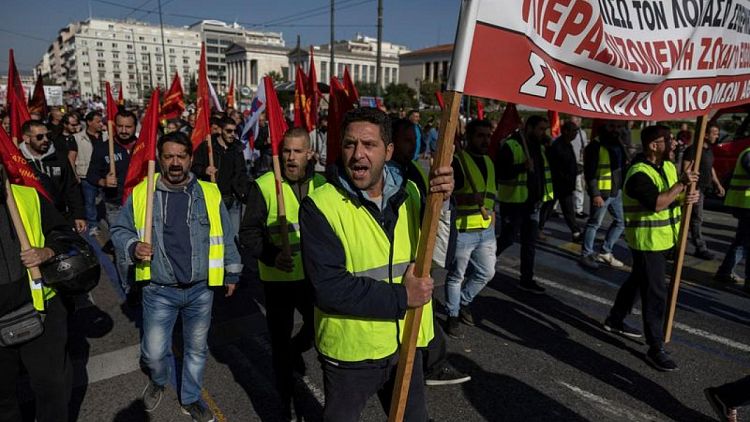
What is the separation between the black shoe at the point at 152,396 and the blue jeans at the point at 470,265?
8.07 ft

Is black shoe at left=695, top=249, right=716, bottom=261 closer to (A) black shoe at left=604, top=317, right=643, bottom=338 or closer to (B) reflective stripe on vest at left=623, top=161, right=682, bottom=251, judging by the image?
(A) black shoe at left=604, top=317, right=643, bottom=338

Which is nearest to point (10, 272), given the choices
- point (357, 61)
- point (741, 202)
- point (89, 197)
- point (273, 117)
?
point (273, 117)

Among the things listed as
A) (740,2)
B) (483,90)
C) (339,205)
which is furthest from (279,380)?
(740,2)

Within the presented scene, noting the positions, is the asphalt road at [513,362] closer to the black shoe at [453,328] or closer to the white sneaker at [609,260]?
the black shoe at [453,328]

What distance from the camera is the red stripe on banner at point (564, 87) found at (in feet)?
6.80

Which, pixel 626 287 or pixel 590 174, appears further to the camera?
pixel 590 174

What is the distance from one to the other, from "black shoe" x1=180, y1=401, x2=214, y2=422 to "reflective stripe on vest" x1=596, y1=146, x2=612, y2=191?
18.5 ft

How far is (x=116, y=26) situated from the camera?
117188mm

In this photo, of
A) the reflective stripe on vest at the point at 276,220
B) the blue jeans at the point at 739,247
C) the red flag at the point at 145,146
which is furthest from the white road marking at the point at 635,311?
the red flag at the point at 145,146

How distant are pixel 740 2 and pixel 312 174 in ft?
9.96

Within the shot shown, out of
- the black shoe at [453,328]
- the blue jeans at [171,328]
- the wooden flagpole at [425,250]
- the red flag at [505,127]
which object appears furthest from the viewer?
the red flag at [505,127]

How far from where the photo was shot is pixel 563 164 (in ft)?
23.1

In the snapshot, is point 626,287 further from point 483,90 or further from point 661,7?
point 483,90

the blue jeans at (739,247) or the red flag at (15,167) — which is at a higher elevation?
the red flag at (15,167)
